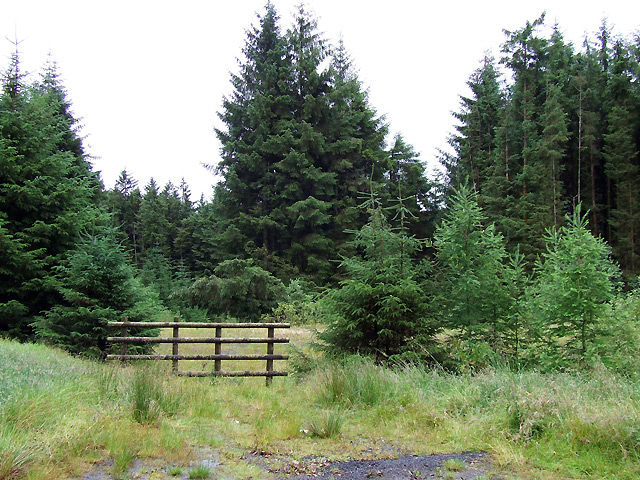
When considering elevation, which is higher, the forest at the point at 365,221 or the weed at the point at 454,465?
the forest at the point at 365,221

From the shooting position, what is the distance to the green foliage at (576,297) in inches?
314

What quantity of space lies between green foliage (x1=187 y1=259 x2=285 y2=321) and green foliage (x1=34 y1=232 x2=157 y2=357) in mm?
10797

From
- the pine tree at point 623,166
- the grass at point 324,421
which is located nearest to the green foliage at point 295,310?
the grass at point 324,421

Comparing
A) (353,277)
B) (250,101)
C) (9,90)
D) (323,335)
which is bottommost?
(323,335)

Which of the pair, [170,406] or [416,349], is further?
[416,349]

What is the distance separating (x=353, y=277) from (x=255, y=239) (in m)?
21.3

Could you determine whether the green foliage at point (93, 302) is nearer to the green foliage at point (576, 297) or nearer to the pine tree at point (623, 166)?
the green foliage at point (576, 297)

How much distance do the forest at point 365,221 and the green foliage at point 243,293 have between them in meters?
0.11

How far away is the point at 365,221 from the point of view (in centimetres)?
3362

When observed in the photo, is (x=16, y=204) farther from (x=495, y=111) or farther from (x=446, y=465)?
(x=495, y=111)

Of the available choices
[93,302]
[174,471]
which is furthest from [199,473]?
[93,302]

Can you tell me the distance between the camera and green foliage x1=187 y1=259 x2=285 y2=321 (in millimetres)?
22422

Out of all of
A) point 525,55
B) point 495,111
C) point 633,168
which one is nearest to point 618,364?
point 633,168

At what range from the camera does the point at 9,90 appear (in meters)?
14.9
